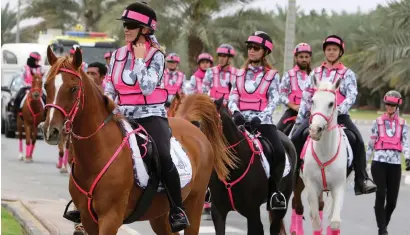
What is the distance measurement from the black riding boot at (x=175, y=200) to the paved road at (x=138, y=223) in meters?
3.57

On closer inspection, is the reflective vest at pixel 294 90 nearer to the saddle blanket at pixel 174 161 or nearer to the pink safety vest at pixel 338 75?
the pink safety vest at pixel 338 75

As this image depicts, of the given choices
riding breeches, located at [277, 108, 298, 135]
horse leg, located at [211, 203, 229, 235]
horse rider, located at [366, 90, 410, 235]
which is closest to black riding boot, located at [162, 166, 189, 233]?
horse leg, located at [211, 203, 229, 235]

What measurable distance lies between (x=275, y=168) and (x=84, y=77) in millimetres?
3794

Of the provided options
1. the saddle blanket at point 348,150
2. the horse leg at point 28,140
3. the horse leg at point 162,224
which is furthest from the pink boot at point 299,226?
the horse leg at point 28,140

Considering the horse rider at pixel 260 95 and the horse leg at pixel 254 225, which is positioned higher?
the horse rider at pixel 260 95

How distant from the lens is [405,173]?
863 inches

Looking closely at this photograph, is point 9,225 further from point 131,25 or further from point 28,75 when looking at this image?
point 28,75

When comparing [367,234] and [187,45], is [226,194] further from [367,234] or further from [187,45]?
[187,45]

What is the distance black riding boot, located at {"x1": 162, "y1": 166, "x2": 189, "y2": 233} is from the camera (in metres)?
8.51

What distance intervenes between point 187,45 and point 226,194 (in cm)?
3437

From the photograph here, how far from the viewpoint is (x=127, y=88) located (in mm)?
8484

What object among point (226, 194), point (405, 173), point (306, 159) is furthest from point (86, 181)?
point (405, 173)

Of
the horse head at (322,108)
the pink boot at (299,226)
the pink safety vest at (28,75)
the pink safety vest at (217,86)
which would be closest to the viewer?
the horse head at (322,108)

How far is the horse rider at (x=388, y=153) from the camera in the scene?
13.8m
